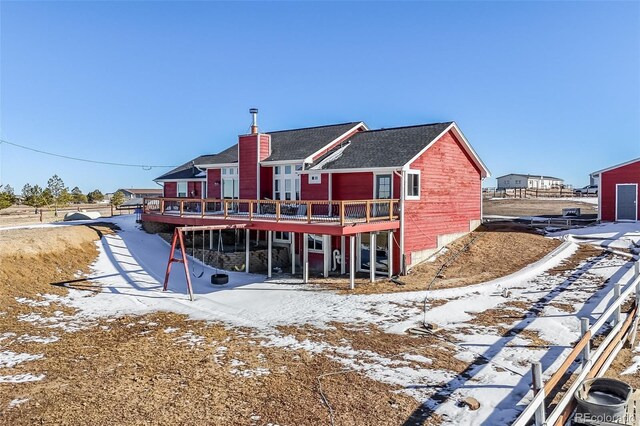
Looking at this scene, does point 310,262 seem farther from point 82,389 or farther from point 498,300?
point 82,389

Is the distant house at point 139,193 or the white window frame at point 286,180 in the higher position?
the distant house at point 139,193

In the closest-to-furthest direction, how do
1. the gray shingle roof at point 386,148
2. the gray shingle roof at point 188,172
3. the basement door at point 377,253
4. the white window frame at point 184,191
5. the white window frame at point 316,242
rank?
the basement door at point 377,253 < the gray shingle roof at point 386,148 < the white window frame at point 316,242 < the gray shingle roof at point 188,172 < the white window frame at point 184,191

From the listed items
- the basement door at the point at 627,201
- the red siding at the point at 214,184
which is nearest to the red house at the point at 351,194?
the red siding at the point at 214,184

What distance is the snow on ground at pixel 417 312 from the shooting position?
26.8 feet

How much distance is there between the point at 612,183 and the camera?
23656 mm

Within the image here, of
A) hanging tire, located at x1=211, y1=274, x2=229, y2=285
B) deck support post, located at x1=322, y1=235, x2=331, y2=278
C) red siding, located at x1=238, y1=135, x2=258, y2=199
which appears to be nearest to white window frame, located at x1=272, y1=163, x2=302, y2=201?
red siding, located at x1=238, y1=135, x2=258, y2=199

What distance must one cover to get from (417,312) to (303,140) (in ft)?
46.4

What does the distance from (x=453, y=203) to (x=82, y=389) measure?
18436 mm

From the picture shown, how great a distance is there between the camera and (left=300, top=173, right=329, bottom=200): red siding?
21156mm

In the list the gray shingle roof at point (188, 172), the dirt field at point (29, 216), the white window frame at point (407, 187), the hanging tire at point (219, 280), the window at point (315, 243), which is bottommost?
the hanging tire at point (219, 280)

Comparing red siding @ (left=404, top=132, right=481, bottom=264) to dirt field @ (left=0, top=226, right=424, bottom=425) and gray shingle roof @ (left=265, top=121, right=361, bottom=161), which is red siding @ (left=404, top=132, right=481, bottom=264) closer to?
gray shingle roof @ (left=265, top=121, right=361, bottom=161)

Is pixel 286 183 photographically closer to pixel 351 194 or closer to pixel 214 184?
pixel 351 194

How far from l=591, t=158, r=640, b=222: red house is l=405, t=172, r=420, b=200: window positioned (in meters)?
11.9

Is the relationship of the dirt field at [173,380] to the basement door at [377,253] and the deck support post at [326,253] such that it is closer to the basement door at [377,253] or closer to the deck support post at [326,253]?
the deck support post at [326,253]
